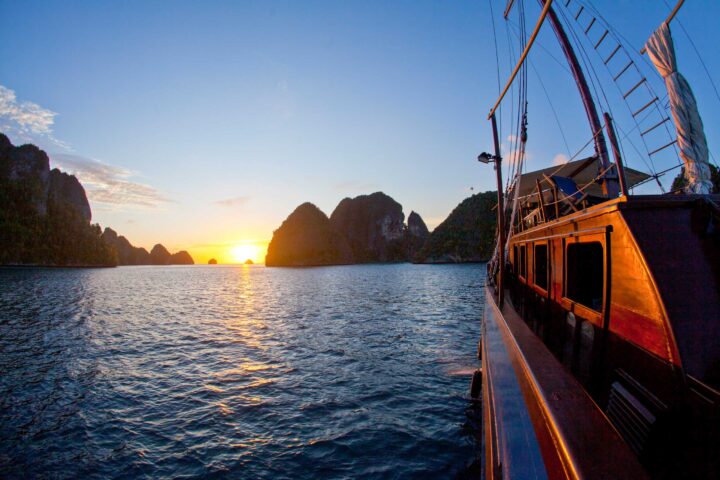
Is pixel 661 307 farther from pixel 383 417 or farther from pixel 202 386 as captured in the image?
pixel 202 386

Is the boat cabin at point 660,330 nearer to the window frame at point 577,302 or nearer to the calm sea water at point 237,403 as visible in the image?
the window frame at point 577,302

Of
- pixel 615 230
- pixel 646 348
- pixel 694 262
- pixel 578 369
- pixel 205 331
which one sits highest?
pixel 615 230

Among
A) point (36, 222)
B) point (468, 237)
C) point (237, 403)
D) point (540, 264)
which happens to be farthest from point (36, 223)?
point (468, 237)

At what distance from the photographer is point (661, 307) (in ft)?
11.8

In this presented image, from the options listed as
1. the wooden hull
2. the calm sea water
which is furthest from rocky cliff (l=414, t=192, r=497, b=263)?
the wooden hull

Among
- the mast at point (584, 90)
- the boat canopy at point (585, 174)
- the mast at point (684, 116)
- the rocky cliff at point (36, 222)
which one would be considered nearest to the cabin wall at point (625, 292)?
the mast at point (684, 116)

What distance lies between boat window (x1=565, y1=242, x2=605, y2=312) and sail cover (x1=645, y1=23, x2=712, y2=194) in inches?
84.2

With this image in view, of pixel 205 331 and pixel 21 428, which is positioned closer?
pixel 21 428

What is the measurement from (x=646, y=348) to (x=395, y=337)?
14637 mm

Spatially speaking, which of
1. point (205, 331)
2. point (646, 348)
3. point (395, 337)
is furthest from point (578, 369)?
point (205, 331)

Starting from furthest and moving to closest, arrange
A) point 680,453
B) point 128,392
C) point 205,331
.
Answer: point 205,331 < point 128,392 < point 680,453

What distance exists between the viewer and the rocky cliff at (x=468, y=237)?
178 metres

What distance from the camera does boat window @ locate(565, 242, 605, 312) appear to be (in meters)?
6.83

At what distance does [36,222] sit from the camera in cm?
14325
